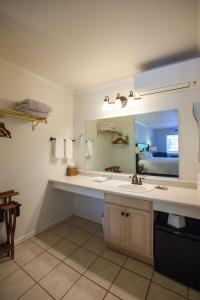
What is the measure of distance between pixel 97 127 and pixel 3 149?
145 centimetres

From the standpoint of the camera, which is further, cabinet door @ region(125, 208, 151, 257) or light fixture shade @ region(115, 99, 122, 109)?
light fixture shade @ region(115, 99, 122, 109)

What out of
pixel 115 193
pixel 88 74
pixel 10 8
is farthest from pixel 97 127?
pixel 10 8

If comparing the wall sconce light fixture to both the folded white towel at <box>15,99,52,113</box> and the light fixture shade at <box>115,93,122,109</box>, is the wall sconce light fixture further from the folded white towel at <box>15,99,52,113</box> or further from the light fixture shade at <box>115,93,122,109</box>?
the folded white towel at <box>15,99,52,113</box>

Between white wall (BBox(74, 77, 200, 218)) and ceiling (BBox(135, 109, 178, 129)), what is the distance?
0.05 metres

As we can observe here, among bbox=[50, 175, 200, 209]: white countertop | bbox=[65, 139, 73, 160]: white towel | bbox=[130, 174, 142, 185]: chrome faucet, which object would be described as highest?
bbox=[65, 139, 73, 160]: white towel

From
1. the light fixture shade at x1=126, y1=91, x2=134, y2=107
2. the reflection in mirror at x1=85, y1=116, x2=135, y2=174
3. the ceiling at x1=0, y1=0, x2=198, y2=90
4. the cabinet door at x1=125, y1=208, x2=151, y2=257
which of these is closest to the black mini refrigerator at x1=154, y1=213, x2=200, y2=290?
the cabinet door at x1=125, y1=208, x2=151, y2=257

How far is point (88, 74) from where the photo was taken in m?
2.26

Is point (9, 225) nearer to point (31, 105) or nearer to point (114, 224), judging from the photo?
point (114, 224)

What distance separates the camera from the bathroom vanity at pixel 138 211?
1.49 metres

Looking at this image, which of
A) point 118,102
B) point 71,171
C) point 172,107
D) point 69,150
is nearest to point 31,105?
point 69,150

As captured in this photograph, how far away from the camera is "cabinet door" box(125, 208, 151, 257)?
1.64 m

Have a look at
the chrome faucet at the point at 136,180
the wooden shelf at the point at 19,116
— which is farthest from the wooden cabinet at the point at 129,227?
the wooden shelf at the point at 19,116

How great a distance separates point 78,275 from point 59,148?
66.7 inches

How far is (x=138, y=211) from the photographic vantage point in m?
1.69
